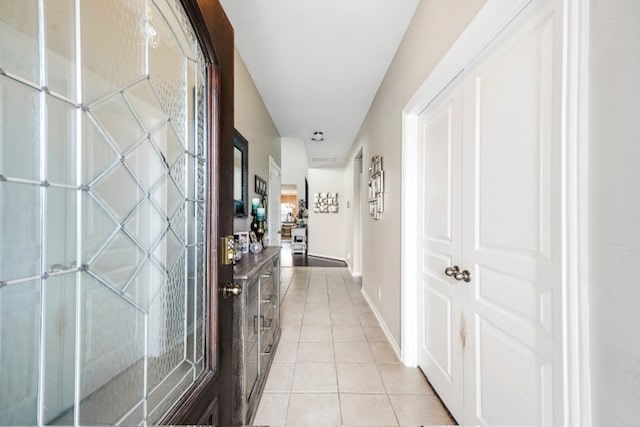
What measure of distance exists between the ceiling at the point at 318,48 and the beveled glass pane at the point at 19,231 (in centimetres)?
185

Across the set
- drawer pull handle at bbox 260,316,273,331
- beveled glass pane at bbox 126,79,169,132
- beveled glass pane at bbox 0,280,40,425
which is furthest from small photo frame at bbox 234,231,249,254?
beveled glass pane at bbox 0,280,40,425

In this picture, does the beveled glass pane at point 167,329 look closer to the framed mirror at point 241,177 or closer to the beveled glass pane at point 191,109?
the beveled glass pane at point 191,109

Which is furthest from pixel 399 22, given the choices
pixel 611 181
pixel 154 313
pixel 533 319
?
pixel 154 313

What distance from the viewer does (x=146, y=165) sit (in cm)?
79

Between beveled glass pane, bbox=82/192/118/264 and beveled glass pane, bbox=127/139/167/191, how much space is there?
0.49 ft

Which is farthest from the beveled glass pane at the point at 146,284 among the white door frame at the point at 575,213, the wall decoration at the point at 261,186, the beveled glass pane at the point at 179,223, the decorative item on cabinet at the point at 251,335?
the wall decoration at the point at 261,186

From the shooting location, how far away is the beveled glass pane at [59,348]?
54 centimetres

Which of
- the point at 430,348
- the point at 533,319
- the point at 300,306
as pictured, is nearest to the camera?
the point at 533,319

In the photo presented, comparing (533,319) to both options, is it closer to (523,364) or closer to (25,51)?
(523,364)

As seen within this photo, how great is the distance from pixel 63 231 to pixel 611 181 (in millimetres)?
1224

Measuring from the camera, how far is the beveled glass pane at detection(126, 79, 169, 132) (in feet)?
2.46

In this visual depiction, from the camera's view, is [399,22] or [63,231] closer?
[63,231]

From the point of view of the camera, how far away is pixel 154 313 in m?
0.83

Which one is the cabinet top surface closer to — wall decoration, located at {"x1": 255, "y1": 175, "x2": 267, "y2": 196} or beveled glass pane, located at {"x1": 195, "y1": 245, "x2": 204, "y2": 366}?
beveled glass pane, located at {"x1": 195, "y1": 245, "x2": 204, "y2": 366}
